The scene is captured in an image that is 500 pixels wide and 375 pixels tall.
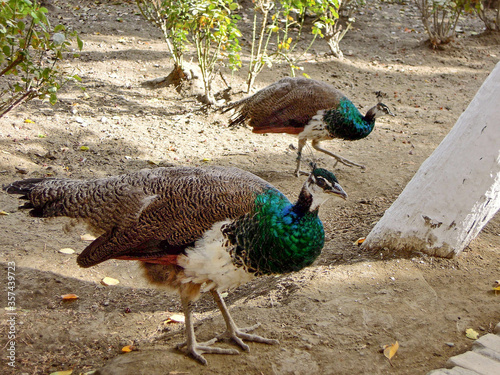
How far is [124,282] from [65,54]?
18.4 ft

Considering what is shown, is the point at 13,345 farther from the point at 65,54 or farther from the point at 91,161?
the point at 65,54

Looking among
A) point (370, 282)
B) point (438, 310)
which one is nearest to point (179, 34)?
point (370, 282)

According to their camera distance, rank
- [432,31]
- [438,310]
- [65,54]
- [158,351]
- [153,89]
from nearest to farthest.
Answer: [158,351] < [438,310] < [153,89] < [65,54] < [432,31]

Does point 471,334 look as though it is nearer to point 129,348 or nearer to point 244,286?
point 244,286

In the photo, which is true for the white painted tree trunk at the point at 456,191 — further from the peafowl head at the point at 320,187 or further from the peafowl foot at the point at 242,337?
the peafowl foot at the point at 242,337

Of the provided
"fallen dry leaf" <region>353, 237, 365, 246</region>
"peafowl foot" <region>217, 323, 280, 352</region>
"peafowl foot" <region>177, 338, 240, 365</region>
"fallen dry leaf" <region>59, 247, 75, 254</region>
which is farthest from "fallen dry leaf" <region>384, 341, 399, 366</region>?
A: "fallen dry leaf" <region>59, 247, 75, 254</region>

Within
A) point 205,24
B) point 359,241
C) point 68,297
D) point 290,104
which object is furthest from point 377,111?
point 68,297

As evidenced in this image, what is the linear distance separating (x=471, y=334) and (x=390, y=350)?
502mm

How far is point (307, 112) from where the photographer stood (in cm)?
523

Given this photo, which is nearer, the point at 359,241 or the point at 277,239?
the point at 277,239

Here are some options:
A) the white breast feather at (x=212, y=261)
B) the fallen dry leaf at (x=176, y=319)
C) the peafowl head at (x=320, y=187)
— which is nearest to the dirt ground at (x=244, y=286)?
the fallen dry leaf at (x=176, y=319)

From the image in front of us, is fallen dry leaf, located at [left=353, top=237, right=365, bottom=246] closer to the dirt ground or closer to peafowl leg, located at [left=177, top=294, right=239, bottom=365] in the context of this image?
the dirt ground

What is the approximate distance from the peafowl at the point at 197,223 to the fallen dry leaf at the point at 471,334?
98 centimetres

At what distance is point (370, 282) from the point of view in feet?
10.5
